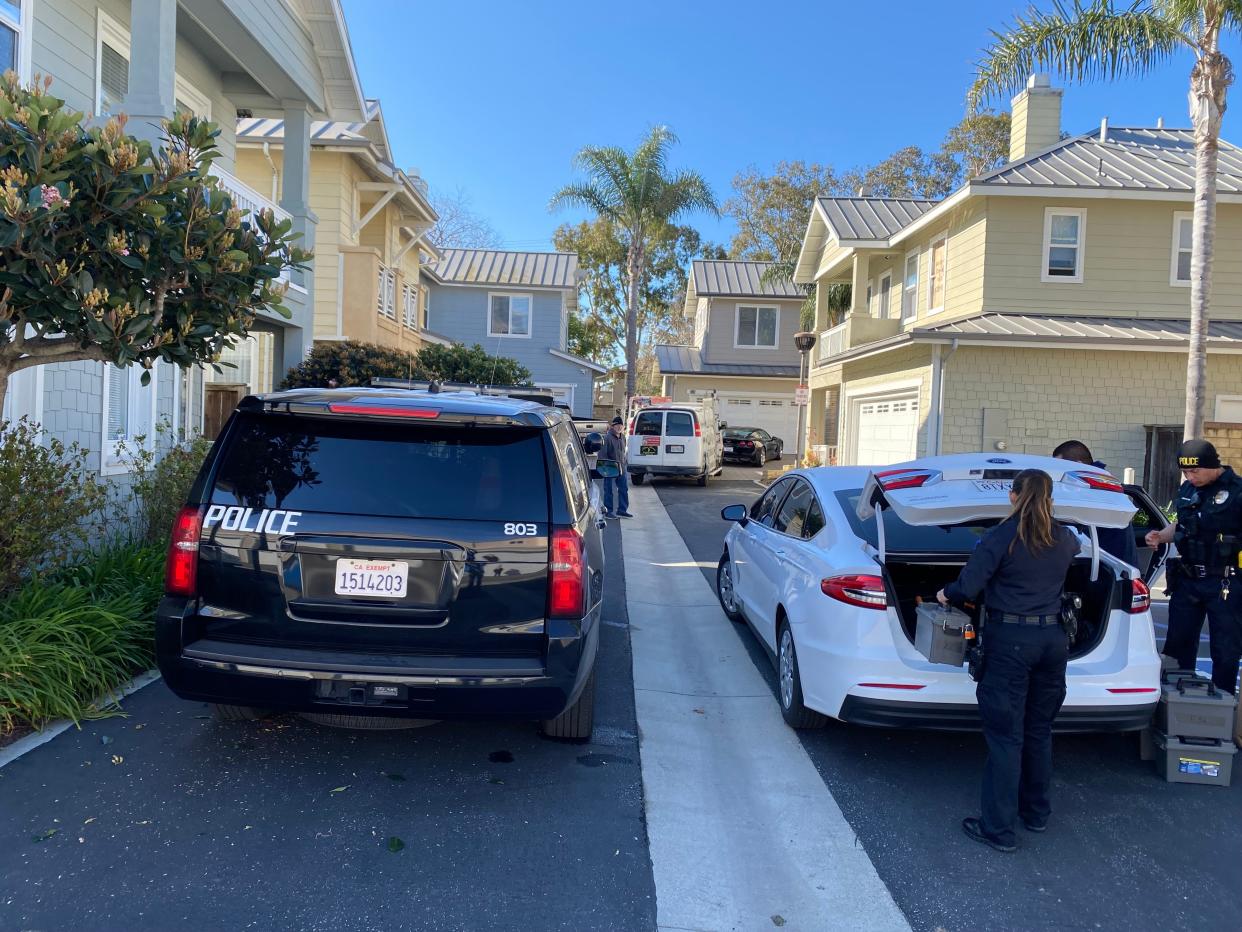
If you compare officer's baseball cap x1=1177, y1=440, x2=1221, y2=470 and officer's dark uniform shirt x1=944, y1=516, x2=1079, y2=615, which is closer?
officer's dark uniform shirt x1=944, y1=516, x2=1079, y2=615

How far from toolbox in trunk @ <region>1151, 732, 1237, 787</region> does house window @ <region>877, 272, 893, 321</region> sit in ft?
59.9

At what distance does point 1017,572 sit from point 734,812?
1711 mm

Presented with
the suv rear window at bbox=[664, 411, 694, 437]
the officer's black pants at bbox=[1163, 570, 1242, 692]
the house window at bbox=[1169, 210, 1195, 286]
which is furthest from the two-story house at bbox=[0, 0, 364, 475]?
the house window at bbox=[1169, 210, 1195, 286]

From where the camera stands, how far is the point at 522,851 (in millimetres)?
3711

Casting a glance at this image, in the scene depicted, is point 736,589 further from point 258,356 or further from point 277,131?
point 277,131

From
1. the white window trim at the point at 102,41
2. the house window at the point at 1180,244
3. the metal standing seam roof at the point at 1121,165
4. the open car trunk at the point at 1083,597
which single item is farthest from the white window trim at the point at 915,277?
the open car trunk at the point at 1083,597

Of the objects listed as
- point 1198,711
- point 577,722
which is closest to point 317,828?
point 577,722

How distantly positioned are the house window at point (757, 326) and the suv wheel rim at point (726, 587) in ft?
87.5

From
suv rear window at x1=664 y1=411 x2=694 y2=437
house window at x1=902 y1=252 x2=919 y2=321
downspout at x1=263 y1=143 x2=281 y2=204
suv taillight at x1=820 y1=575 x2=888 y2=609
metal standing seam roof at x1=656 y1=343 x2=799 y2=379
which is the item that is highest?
downspout at x1=263 y1=143 x2=281 y2=204

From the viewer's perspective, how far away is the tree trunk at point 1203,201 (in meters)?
11.7

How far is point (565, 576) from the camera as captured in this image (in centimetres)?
396

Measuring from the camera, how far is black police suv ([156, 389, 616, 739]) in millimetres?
3822

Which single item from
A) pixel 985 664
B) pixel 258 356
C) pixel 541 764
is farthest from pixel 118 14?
pixel 985 664

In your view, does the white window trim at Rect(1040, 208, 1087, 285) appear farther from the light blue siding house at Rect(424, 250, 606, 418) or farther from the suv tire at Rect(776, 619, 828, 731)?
the light blue siding house at Rect(424, 250, 606, 418)
